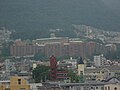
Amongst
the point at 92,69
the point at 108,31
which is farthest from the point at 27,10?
the point at 92,69

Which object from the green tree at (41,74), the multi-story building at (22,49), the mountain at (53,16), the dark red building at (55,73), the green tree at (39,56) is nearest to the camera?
the green tree at (41,74)

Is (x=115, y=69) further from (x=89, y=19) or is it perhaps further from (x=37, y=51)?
(x=89, y=19)

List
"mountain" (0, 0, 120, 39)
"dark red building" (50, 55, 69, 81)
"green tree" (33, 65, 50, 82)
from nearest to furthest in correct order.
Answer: "green tree" (33, 65, 50, 82) < "dark red building" (50, 55, 69, 81) < "mountain" (0, 0, 120, 39)

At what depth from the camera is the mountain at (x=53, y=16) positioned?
121375 mm

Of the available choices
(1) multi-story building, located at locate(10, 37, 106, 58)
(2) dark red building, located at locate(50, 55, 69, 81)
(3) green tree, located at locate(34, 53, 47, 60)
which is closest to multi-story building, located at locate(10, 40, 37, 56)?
(1) multi-story building, located at locate(10, 37, 106, 58)

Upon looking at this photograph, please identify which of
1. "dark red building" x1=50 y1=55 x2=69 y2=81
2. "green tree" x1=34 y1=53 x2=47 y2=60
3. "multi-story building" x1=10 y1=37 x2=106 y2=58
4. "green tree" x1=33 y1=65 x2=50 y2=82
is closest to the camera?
"green tree" x1=33 y1=65 x2=50 y2=82

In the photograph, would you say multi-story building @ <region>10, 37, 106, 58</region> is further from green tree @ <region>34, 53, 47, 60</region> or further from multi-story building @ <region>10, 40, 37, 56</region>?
green tree @ <region>34, 53, 47, 60</region>

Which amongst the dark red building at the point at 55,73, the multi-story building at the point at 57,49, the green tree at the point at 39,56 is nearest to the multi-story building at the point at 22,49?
the multi-story building at the point at 57,49

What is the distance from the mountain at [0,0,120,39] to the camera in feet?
398

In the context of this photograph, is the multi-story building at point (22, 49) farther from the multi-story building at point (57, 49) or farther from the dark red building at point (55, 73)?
the dark red building at point (55, 73)

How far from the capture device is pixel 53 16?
134750 mm

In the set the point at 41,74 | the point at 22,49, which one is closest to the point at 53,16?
the point at 22,49

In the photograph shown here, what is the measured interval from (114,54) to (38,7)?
198 ft

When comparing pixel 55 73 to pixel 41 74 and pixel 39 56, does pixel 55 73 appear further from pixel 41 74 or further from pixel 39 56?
pixel 39 56
